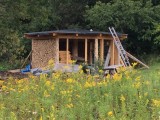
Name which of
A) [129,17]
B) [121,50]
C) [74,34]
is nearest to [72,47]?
[74,34]

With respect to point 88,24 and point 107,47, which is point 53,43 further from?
point 88,24

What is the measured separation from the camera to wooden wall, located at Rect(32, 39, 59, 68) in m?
23.5

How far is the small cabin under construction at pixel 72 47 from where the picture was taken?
23.3 meters

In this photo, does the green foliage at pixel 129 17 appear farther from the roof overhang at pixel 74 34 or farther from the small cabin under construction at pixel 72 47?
the roof overhang at pixel 74 34

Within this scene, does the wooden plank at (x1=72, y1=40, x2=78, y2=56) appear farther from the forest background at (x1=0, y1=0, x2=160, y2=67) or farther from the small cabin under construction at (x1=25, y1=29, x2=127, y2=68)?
the forest background at (x1=0, y1=0, x2=160, y2=67)

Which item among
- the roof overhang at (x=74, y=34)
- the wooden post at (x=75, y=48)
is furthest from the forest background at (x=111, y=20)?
the wooden post at (x=75, y=48)

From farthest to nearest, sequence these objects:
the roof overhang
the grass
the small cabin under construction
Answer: the small cabin under construction → the roof overhang → the grass

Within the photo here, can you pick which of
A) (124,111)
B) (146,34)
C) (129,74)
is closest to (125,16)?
(146,34)

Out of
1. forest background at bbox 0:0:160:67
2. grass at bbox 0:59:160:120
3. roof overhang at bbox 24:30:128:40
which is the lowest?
grass at bbox 0:59:160:120

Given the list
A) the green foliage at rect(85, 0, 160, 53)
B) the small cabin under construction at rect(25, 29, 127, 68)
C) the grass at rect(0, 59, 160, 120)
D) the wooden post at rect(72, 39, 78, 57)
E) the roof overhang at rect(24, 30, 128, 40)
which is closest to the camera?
the grass at rect(0, 59, 160, 120)

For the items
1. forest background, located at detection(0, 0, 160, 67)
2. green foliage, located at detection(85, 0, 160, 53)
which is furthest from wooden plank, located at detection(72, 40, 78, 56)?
green foliage, located at detection(85, 0, 160, 53)

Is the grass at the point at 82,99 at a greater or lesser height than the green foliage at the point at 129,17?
lesser

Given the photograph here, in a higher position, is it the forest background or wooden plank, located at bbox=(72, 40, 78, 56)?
the forest background

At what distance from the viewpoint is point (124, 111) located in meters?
5.18
